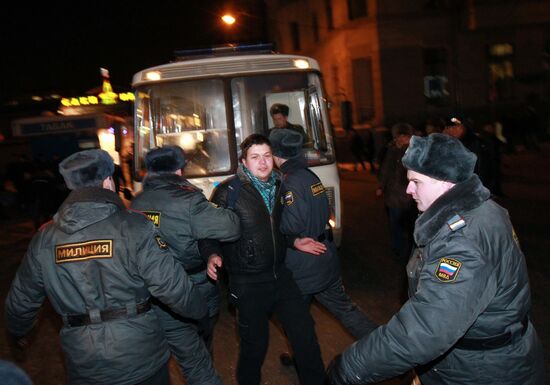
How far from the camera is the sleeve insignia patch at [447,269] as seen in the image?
206cm

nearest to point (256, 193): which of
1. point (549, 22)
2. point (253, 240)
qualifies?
point (253, 240)

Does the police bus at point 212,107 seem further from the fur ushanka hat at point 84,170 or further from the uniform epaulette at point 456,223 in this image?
the uniform epaulette at point 456,223

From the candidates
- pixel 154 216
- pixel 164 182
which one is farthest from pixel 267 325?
pixel 164 182

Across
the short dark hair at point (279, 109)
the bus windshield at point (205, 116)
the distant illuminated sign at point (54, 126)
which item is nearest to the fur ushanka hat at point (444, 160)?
the short dark hair at point (279, 109)

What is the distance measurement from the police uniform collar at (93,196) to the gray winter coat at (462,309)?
55.4 inches

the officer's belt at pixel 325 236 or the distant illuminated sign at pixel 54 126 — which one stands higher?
the distant illuminated sign at pixel 54 126

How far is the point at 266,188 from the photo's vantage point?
392cm

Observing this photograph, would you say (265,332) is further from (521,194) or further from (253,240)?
(521,194)

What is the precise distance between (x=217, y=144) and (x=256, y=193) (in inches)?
135

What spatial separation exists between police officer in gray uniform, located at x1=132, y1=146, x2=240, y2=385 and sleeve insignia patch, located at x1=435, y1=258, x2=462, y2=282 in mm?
1736

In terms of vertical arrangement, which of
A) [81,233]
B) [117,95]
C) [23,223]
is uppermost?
[117,95]

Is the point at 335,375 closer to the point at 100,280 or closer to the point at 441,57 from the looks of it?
the point at 100,280

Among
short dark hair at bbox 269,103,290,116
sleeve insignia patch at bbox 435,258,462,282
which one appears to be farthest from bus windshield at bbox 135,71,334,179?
sleeve insignia patch at bbox 435,258,462,282

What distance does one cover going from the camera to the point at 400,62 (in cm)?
2452
